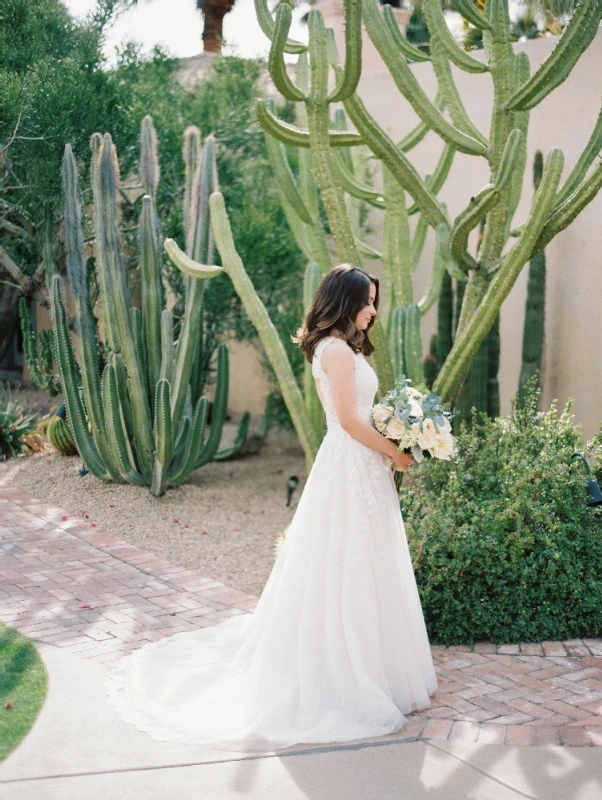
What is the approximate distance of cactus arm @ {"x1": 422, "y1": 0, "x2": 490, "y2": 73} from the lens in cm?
632

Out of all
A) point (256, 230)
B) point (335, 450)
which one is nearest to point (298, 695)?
point (335, 450)

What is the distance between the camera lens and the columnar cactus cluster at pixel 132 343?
756cm

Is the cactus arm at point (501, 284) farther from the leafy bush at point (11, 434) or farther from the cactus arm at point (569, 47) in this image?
the leafy bush at point (11, 434)

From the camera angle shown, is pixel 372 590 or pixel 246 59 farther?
pixel 246 59

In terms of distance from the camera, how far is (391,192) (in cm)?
749

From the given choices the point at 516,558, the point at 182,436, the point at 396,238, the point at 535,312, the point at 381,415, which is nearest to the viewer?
the point at 381,415

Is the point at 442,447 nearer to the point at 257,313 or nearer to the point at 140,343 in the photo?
the point at 257,313

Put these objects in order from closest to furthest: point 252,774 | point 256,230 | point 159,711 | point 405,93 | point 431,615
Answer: point 252,774 < point 159,711 < point 431,615 < point 405,93 < point 256,230

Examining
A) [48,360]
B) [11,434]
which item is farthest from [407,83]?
[11,434]

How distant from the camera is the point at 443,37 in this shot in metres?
6.32

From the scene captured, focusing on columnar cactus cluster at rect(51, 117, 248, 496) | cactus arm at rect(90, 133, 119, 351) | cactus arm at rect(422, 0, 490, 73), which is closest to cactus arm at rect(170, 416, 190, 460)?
columnar cactus cluster at rect(51, 117, 248, 496)

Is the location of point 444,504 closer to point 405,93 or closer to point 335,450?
point 335,450

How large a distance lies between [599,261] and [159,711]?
5792 millimetres

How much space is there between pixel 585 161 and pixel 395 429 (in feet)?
10.7
